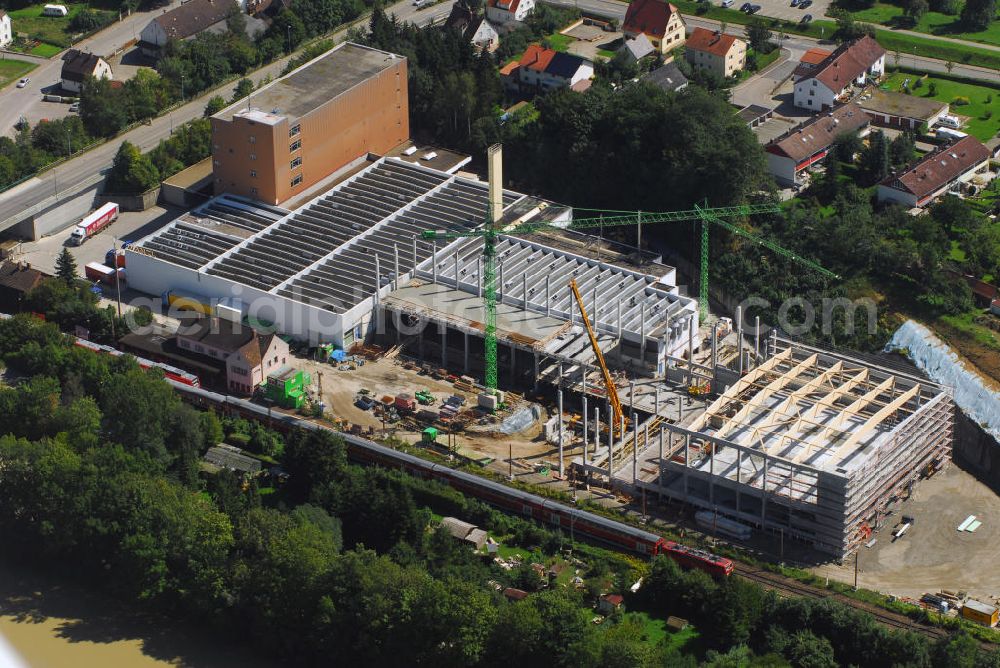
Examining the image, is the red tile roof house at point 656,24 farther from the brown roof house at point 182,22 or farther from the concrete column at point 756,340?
the concrete column at point 756,340

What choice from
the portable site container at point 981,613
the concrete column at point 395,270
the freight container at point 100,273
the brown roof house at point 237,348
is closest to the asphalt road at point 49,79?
the freight container at point 100,273

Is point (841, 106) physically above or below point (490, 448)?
above

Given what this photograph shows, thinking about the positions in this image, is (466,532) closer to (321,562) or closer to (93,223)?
(321,562)

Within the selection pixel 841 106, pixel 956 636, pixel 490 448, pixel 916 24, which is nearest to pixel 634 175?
pixel 841 106

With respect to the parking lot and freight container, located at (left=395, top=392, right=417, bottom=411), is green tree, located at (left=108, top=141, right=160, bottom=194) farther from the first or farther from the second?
the parking lot

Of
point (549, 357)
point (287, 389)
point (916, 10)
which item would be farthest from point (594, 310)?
point (916, 10)

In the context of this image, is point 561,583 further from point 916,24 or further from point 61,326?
point 916,24

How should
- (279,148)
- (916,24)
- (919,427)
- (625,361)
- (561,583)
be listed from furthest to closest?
(916,24) < (279,148) < (625,361) < (919,427) < (561,583)
